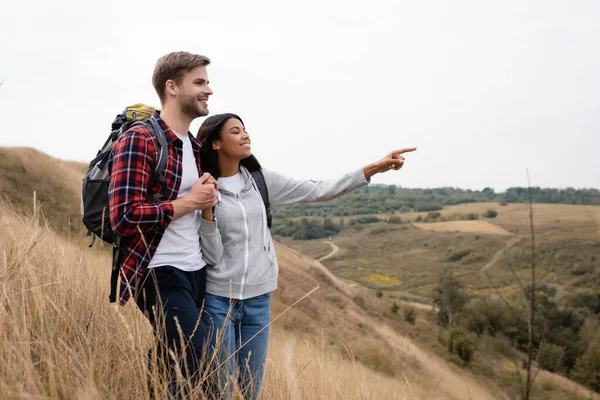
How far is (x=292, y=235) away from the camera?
12069cm

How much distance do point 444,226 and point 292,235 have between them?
35741 millimetres

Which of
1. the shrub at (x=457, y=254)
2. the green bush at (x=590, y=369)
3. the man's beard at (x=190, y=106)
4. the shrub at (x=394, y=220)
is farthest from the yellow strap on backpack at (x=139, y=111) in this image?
the shrub at (x=394, y=220)

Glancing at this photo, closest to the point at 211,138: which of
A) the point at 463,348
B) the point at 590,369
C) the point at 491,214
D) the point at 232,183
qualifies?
the point at 232,183

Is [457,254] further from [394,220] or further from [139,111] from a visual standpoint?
[139,111]

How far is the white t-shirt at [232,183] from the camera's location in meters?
2.76

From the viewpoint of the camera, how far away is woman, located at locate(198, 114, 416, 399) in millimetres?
2537

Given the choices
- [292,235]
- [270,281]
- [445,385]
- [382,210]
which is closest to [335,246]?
[292,235]

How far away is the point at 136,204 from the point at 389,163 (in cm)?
152

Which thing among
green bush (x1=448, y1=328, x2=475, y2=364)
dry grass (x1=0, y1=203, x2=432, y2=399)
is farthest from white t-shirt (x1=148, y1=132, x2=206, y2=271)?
green bush (x1=448, y1=328, x2=475, y2=364)

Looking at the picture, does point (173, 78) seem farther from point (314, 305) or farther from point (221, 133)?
point (314, 305)

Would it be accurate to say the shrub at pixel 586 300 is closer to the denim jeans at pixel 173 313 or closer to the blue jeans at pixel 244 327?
the blue jeans at pixel 244 327

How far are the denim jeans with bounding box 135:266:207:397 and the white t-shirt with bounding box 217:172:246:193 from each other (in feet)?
2.13

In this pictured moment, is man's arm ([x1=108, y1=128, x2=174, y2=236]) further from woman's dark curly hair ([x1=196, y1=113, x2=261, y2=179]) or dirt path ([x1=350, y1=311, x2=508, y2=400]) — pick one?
dirt path ([x1=350, y1=311, x2=508, y2=400])

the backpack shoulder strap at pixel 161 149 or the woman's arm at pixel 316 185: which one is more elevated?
the backpack shoulder strap at pixel 161 149
